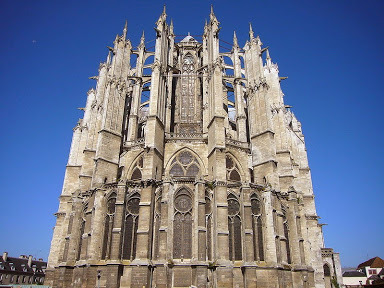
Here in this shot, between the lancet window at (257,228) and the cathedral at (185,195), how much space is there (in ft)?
0.21

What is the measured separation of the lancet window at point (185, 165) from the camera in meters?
24.8

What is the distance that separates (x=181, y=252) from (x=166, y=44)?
65.5 ft

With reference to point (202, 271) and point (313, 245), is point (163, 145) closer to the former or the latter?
point (202, 271)

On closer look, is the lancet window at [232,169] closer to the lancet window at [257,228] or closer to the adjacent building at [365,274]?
the lancet window at [257,228]

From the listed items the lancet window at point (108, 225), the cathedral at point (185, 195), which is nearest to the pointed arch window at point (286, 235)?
the cathedral at point (185, 195)

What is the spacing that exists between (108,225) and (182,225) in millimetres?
5115

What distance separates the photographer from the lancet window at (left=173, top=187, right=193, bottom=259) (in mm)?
20031

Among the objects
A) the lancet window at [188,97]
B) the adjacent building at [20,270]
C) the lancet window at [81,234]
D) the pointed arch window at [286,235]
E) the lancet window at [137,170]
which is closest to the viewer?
the lancet window at [81,234]

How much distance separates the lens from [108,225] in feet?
70.3

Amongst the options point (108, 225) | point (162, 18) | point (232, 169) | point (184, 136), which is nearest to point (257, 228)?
point (232, 169)

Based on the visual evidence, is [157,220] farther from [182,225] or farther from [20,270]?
[20,270]

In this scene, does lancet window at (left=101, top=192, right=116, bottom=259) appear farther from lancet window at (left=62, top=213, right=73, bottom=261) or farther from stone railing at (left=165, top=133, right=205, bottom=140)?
stone railing at (left=165, top=133, right=205, bottom=140)

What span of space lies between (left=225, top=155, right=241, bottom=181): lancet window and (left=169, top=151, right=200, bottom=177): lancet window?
7.82 ft

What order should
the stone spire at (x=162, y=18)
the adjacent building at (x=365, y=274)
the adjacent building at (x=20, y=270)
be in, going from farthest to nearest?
the adjacent building at (x=365, y=274)
the adjacent building at (x=20, y=270)
the stone spire at (x=162, y=18)
